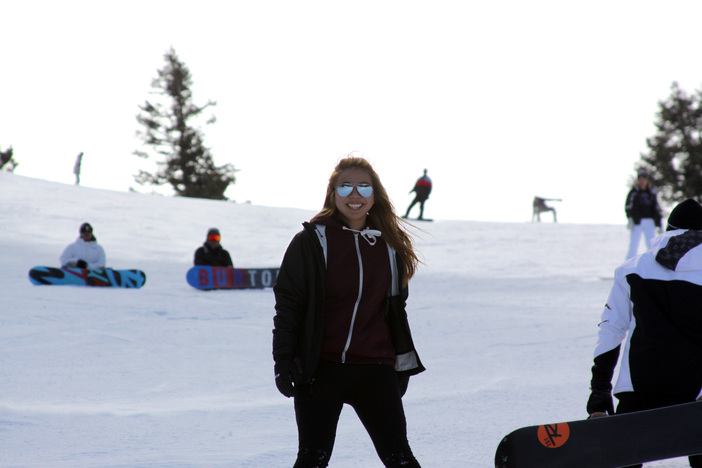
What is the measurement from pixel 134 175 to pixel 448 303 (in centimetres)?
4231

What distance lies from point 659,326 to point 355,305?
109 centimetres

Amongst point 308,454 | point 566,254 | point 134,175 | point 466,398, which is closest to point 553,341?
point 466,398

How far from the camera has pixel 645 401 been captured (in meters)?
2.73

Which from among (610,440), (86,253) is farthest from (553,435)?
(86,253)

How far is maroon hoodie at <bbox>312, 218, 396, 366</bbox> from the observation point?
2629 mm

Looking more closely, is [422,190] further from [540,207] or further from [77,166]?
[77,166]

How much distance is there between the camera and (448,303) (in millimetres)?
10703

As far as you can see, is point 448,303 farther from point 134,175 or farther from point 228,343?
point 134,175

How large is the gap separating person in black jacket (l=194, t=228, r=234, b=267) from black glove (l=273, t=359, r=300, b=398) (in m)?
9.25

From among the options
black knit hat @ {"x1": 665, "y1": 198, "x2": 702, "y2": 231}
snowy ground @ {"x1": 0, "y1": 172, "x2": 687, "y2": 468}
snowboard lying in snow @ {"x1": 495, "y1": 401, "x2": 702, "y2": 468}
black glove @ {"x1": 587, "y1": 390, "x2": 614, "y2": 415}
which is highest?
black knit hat @ {"x1": 665, "y1": 198, "x2": 702, "y2": 231}

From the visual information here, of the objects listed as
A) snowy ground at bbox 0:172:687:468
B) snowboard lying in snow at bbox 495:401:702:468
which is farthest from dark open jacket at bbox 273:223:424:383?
snowy ground at bbox 0:172:687:468

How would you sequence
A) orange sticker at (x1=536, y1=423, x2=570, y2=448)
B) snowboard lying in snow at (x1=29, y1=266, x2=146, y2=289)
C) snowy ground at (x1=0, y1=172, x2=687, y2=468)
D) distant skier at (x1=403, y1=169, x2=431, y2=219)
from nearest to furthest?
orange sticker at (x1=536, y1=423, x2=570, y2=448) → snowy ground at (x1=0, y1=172, x2=687, y2=468) → snowboard lying in snow at (x1=29, y1=266, x2=146, y2=289) → distant skier at (x1=403, y1=169, x2=431, y2=219)

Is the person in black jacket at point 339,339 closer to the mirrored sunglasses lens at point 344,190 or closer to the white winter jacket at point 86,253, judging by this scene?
the mirrored sunglasses lens at point 344,190

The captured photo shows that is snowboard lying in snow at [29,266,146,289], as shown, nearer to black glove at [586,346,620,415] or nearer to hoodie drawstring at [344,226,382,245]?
hoodie drawstring at [344,226,382,245]
